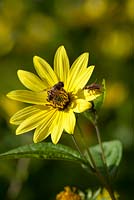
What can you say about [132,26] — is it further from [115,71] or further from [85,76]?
[85,76]

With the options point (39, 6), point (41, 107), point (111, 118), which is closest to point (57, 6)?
point (39, 6)

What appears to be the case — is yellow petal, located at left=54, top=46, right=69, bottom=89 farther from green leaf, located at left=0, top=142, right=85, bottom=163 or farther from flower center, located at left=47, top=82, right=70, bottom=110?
green leaf, located at left=0, top=142, right=85, bottom=163

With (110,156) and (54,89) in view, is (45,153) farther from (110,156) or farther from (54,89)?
(110,156)

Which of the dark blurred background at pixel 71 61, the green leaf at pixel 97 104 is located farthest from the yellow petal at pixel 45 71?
the dark blurred background at pixel 71 61

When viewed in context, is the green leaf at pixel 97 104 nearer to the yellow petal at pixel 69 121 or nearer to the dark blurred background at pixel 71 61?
the yellow petal at pixel 69 121

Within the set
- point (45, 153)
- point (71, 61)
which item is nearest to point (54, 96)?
point (45, 153)

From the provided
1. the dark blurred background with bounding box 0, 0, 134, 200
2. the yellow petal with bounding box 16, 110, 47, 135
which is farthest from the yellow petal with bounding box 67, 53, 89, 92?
the dark blurred background with bounding box 0, 0, 134, 200
